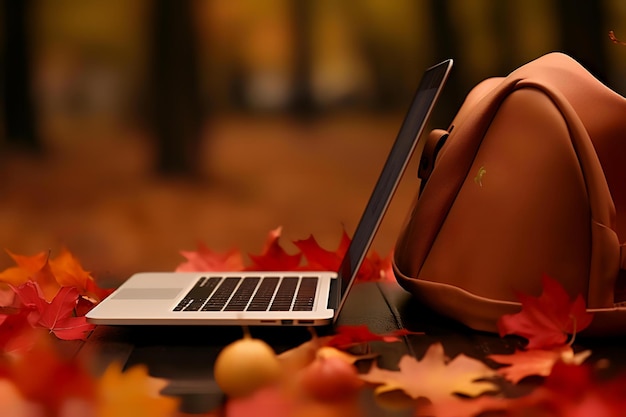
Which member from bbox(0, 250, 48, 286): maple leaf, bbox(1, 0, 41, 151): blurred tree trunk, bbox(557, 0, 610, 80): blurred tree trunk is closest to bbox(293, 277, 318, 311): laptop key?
bbox(0, 250, 48, 286): maple leaf

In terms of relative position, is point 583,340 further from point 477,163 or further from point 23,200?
point 23,200

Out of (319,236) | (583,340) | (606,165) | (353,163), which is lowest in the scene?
(319,236)

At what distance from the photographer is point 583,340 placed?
723mm

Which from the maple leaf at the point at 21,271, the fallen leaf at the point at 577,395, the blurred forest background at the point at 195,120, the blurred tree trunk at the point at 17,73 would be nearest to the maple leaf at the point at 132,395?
the fallen leaf at the point at 577,395

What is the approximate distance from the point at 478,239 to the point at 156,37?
1.60m

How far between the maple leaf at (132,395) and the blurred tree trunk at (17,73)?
5.40 feet

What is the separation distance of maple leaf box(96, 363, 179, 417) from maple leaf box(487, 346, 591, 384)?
28cm

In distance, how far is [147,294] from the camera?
2.76 ft

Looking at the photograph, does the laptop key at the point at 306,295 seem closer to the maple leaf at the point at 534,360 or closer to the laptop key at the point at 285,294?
the laptop key at the point at 285,294

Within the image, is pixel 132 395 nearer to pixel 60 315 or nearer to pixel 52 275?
pixel 60 315

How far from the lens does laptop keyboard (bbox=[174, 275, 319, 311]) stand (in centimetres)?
75

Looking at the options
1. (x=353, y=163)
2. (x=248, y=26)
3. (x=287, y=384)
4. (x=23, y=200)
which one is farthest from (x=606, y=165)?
(x=23, y=200)

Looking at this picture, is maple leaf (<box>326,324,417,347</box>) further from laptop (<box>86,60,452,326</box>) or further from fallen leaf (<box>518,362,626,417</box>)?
fallen leaf (<box>518,362,626,417</box>)

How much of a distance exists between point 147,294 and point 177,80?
1372 mm
